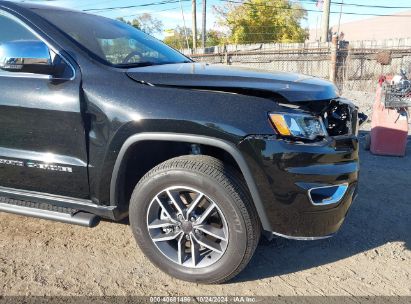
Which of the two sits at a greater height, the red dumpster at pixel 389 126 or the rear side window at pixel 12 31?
the rear side window at pixel 12 31

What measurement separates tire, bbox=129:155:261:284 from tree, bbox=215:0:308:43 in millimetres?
36988

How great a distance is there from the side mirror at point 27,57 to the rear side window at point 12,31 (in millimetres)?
210

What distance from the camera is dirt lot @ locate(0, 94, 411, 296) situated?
106 inches

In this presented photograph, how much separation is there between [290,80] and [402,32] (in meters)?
57.2

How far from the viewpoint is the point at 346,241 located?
11.0 ft

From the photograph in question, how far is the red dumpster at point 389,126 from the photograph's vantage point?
5.86 metres

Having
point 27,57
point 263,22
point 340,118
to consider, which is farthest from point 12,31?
point 263,22

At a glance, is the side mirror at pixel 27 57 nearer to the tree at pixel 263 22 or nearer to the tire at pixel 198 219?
the tire at pixel 198 219

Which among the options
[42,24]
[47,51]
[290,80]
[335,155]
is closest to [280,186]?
[335,155]

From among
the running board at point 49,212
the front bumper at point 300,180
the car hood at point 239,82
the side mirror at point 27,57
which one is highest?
the side mirror at point 27,57

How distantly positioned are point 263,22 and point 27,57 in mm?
37860

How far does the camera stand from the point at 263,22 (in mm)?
37875

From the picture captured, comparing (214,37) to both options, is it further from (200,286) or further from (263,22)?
(200,286)

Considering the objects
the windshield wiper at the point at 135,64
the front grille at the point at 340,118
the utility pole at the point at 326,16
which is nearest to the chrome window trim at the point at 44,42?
the windshield wiper at the point at 135,64
